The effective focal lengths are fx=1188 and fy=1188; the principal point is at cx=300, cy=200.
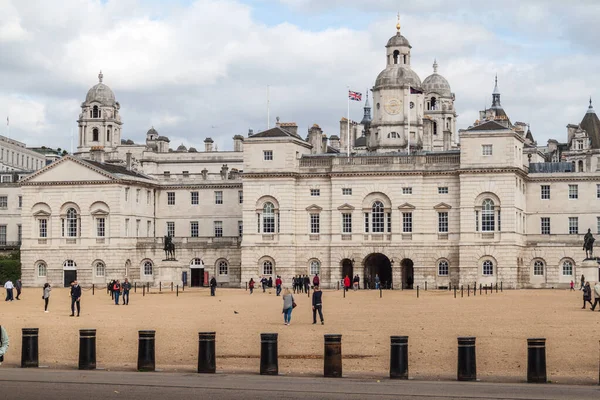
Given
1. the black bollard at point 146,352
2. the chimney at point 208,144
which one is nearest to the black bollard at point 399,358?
the black bollard at point 146,352

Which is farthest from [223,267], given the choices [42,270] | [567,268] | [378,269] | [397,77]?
[567,268]

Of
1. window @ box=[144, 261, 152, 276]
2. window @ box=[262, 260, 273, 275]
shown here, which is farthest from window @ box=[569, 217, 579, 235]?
window @ box=[144, 261, 152, 276]

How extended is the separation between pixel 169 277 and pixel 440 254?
70.7ft

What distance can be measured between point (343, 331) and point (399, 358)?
49.9ft

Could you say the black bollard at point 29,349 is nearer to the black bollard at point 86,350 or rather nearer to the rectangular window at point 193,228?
the black bollard at point 86,350

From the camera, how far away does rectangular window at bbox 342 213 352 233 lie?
97188 mm

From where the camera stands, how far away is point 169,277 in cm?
9262

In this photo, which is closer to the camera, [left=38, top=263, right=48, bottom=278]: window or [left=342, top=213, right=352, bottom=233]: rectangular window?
[left=342, top=213, right=352, bottom=233]: rectangular window

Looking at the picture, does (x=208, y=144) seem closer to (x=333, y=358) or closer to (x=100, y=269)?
(x=100, y=269)

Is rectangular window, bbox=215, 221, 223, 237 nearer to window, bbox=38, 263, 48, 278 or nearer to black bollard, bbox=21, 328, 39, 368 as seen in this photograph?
window, bbox=38, 263, 48, 278

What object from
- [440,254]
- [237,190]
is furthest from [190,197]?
[440,254]

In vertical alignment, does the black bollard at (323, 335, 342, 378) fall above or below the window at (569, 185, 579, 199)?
below

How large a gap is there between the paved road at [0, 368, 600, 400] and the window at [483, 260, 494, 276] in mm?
65676

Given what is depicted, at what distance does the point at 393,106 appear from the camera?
348 feet
